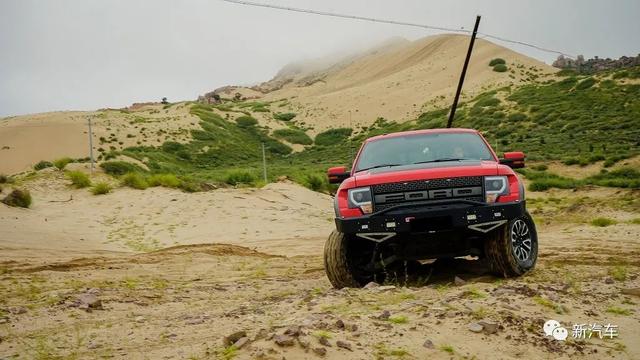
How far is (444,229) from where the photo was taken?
5938 mm

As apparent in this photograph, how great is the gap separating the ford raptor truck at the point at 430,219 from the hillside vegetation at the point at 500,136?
22220 mm

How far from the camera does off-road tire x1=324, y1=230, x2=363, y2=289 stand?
6.47 m

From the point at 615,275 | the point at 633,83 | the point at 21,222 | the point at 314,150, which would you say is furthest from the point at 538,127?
the point at 615,275

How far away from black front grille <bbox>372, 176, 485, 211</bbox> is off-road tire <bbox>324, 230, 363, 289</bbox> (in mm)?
716

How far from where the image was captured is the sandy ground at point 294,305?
417 centimetres

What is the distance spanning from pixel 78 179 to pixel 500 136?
33.3 meters

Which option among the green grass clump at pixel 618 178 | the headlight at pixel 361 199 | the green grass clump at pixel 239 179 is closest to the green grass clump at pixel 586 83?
the green grass clump at pixel 618 178

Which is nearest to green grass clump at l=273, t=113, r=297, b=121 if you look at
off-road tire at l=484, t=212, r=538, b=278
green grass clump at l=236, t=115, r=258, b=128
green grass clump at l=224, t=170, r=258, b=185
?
green grass clump at l=236, t=115, r=258, b=128

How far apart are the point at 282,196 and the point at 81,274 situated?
15.3 meters

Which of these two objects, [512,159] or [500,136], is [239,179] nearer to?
[500,136]

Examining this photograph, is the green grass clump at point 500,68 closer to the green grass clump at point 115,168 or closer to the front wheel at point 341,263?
the green grass clump at point 115,168

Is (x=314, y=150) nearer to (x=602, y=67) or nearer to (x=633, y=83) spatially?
(x=633, y=83)

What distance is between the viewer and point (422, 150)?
7.41 metres

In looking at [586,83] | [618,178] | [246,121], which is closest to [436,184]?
[618,178]
